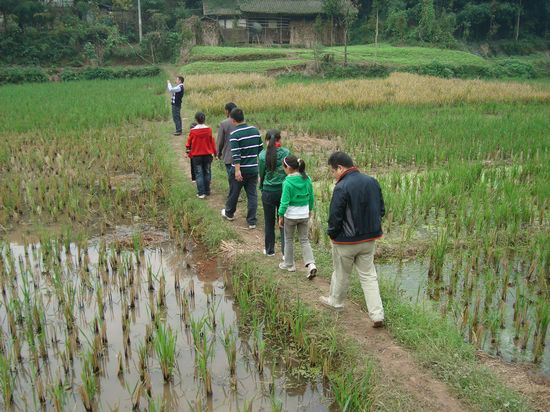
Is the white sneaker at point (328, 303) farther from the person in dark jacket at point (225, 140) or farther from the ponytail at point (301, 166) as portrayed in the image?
the person in dark jacket at point (225, 140)

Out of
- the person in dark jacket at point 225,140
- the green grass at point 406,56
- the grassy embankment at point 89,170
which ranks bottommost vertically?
the grassy embankment at point 89,170

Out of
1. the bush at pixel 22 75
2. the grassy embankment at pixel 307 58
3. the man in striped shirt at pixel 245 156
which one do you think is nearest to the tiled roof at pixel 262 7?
the grassy embankment at pixel 307 58

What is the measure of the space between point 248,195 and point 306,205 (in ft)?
6.30

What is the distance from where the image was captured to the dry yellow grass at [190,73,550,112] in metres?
16.8

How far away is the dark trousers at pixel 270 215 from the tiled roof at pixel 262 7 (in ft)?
107

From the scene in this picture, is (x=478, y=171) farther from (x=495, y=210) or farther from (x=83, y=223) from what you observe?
(x=83, y=223)

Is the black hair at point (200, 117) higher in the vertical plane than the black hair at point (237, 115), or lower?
lower

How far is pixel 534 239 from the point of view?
20.9 ft

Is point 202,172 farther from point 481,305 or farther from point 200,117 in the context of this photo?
point 481,305

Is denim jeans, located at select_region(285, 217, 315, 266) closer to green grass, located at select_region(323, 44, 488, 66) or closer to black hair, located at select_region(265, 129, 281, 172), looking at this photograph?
black hair, located at select_region(265, 129, 281, 172)

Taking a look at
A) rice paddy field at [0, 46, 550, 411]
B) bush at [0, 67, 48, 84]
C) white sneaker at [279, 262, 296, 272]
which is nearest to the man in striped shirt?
rice paddy field at [0, 46, 550, 411]

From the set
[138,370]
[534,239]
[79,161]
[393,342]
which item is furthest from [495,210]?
[79,161]

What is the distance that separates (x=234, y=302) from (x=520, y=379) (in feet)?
9.15

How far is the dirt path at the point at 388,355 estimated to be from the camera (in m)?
3.79
